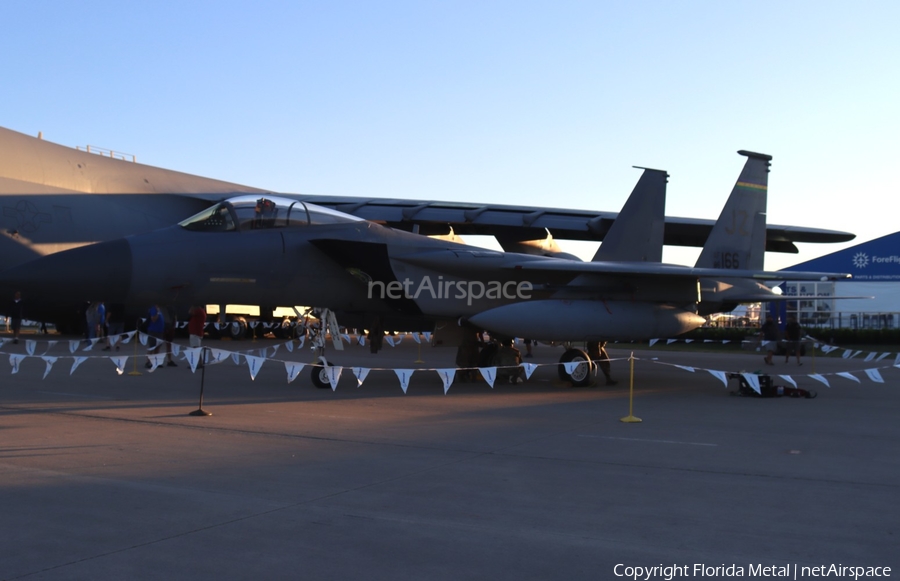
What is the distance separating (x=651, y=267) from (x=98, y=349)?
46.5ft

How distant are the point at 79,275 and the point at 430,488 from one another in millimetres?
5909

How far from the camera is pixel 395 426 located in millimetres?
7918

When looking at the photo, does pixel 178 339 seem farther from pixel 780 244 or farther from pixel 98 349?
pixel 780 244

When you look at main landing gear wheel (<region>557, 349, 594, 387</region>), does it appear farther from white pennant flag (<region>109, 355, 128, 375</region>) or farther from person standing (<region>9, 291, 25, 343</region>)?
person standing (<region>9, 291, 25, 343</region>)

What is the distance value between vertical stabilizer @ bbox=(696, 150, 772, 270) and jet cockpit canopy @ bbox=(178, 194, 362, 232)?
300 inches

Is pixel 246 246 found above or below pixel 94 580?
above

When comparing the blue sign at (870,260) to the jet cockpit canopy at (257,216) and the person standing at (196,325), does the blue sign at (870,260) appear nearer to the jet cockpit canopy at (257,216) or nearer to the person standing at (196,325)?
the person standing at (196,325)

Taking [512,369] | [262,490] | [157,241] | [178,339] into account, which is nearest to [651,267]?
[512,369]

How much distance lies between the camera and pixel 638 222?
48.6ft

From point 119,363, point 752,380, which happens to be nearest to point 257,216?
point 119,363

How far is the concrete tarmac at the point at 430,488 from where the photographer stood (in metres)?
3.69

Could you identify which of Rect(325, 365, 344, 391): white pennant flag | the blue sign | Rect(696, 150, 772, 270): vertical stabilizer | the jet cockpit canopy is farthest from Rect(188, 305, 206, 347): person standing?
the blue sign

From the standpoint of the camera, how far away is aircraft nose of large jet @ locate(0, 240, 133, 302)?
350 inches

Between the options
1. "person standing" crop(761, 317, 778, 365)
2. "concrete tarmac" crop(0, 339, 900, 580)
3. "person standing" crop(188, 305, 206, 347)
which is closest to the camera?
"concrete tarmac" crop(0, 339, 900, 580)
